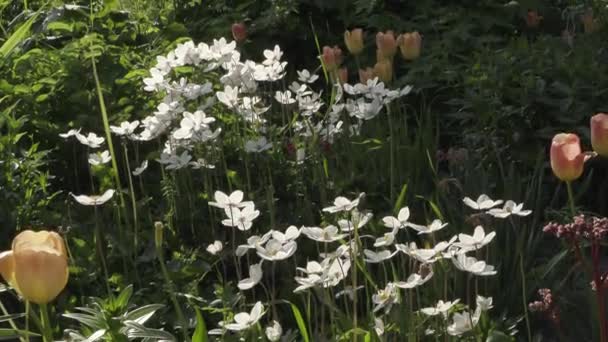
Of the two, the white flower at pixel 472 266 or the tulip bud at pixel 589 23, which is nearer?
the white flower at pixel 472 266

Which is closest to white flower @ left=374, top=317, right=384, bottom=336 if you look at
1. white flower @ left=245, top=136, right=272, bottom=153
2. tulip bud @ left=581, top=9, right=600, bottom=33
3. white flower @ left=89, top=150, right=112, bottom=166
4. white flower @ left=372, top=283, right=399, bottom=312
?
white flower @ left=372, top=283, right=399, bottom=312

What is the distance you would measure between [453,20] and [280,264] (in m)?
1.79

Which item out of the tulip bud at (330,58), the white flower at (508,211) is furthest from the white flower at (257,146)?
the white flower at (508,211)

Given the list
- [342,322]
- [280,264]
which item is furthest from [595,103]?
[342,322]

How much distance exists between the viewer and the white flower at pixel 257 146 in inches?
117

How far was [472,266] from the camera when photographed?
6.91 feet

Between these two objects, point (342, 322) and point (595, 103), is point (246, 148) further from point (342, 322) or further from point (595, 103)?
point (595, 103)

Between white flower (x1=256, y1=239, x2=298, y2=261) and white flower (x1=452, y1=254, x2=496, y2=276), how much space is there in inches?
12.2

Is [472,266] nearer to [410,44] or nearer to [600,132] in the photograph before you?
[600,132]

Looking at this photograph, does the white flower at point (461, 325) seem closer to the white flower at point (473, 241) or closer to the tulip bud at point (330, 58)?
the white flower at point (473, 241)

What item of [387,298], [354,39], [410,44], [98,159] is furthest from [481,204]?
[354,39]

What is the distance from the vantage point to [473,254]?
2.70 meters

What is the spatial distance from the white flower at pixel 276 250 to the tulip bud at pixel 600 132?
27.5 inches

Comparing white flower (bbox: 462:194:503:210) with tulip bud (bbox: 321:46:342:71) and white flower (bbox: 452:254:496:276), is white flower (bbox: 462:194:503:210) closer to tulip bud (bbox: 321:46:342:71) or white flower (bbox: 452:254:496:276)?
white flower (bbox: 452:254:496:276)
